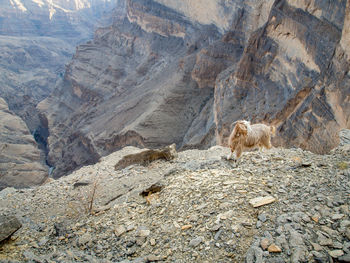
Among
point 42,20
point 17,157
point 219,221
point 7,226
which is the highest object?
point 42,20

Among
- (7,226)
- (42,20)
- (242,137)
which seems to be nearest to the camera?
(7,226)

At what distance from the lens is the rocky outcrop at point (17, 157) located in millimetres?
23156

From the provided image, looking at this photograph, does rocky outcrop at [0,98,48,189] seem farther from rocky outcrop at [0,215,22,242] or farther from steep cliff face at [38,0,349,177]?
rocky outcrop at [0,215,22,242]

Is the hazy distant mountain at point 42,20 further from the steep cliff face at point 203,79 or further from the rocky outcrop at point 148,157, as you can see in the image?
the rocky outcrop at point 148,157

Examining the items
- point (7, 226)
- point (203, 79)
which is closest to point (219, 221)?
point (7, 226)

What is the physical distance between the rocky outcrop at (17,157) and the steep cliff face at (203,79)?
10.4 ft

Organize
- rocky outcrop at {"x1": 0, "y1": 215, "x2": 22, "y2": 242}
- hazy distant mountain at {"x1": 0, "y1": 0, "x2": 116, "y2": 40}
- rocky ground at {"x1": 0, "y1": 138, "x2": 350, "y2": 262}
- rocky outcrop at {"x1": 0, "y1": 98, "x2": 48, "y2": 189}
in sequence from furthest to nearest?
hazy distant mountain at {"x1": 0, "y1": 0, "x2": 116, "y2": 40} → rocky outcrop at {"x1": 0, "y1": 98, "x2": 48, "y2": 189} → rocky outcrop at {"x1": 0, "y1": 215, "x2": 22, "y2": 242} → rocky ground at {"x1": 0, "y1": 138, "x2": 350, "y2": 262}

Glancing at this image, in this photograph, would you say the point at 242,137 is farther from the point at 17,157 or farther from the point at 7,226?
the point at 17,157

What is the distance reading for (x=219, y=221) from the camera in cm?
414

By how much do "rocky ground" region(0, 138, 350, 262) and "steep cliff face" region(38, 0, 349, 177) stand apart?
5357 millimetres

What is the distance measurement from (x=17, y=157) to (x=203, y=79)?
18.7 metres

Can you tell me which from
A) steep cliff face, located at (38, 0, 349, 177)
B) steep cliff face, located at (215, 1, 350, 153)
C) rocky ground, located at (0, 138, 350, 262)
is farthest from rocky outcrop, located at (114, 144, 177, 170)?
steep cliff face, located at (38, 0, 349, 177)

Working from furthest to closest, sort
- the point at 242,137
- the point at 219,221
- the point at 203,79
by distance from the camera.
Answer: the point at 203,79
the point at 242,137
the point at 219,221

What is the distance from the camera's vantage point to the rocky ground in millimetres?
3562
